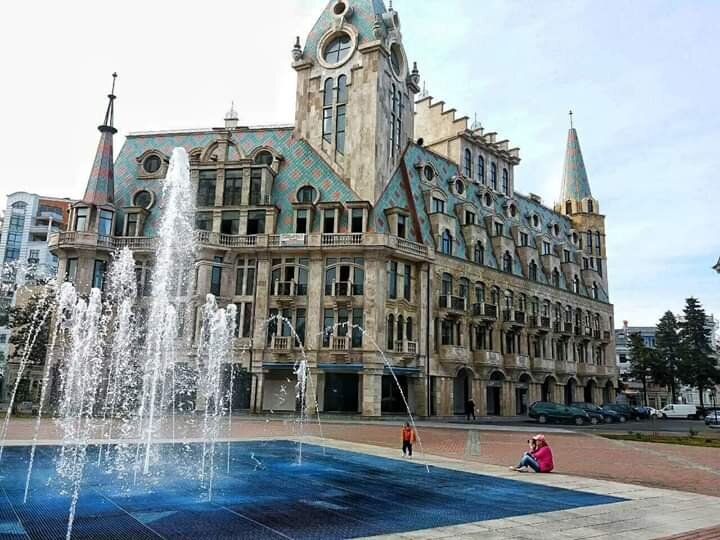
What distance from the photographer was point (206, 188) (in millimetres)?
47781

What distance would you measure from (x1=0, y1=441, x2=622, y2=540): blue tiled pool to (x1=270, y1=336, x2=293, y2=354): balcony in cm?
2479

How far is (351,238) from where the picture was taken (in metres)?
43.0

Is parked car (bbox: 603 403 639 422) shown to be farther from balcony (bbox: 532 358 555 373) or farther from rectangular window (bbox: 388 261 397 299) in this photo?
rectangular window (bbox: 388 261 397 299)

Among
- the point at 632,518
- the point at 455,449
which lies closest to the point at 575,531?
the point at 632,518

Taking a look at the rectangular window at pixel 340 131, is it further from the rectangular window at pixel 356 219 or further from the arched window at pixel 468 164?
the arched window at pixel 468 164

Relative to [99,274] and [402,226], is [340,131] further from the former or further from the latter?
[99,274]

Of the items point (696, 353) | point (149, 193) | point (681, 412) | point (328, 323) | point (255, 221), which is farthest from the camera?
point (696, 353)

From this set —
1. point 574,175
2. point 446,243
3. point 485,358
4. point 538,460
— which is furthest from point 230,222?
point 574,175

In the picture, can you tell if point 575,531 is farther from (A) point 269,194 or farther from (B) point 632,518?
(A) point 269,194

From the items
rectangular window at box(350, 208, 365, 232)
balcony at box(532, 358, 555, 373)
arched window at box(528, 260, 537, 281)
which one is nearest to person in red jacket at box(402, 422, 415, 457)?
rectangular window at box(350, 208, 365, 232)

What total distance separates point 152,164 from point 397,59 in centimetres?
2303

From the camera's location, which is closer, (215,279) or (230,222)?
(215,279)

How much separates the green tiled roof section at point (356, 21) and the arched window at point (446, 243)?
56.3 ft

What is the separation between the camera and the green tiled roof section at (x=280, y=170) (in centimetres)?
4622
